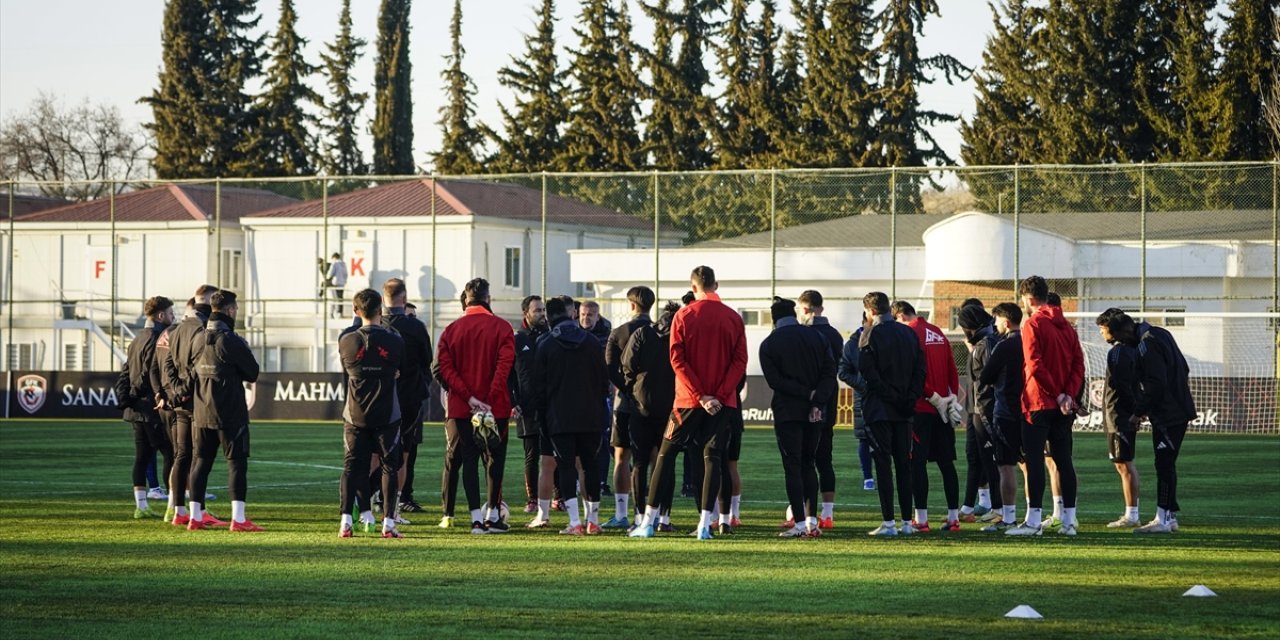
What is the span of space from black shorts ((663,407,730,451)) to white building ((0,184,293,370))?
3977cm

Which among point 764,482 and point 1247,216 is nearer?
point 764,482

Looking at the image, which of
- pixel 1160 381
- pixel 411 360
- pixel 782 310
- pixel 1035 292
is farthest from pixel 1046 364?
pixel 411 360

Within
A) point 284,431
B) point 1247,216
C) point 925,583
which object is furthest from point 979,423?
point 1247,216

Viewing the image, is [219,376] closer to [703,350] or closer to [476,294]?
[476,294]

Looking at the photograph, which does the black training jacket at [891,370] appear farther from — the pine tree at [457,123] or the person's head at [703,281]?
the pine tree at [457,123]

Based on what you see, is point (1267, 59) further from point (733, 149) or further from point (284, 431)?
point (284, 431)

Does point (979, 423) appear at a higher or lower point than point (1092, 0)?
lower

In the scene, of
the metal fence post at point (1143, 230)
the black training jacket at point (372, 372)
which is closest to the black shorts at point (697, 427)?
the black training jacket at point (372, 372)

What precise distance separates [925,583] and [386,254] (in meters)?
37.9

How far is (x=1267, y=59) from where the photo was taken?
51.9m

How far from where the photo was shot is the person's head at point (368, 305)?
512 inches

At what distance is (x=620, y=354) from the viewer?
13875 millimetres

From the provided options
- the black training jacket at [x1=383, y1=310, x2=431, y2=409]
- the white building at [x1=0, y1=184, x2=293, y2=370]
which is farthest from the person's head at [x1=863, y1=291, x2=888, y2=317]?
the white building at [x1=0, y1=184, x2=293, y2=370]

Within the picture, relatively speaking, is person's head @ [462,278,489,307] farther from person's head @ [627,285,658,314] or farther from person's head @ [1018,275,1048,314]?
person's head @ [1018,275,1048,314]
